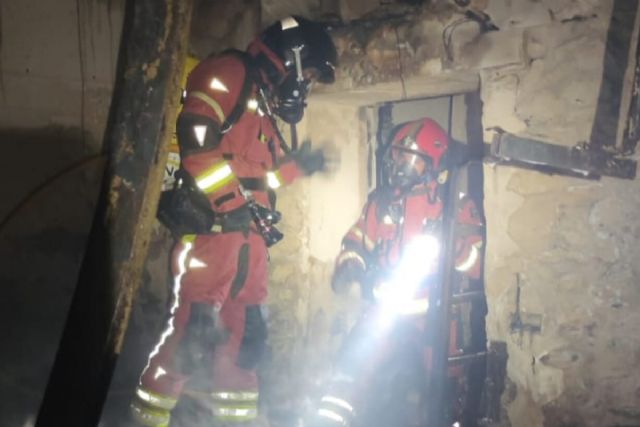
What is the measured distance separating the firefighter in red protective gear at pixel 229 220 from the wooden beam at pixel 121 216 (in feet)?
5.40

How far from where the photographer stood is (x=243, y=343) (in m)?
3.88

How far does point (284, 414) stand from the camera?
466cm

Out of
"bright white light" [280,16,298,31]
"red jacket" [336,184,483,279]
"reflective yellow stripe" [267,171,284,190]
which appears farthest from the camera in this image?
"red jacket" [336,184,483,279]

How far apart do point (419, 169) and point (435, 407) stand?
2175mm

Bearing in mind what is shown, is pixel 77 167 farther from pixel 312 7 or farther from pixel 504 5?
pixel 504 5

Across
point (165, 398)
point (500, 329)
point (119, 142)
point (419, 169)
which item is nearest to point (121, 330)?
point (119, 142)

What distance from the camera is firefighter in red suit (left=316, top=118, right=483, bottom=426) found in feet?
15.0

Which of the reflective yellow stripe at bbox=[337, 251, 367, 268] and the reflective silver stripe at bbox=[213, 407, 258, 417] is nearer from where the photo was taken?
the reflective silver stripe at bbox=[213, 407, 258, 417]

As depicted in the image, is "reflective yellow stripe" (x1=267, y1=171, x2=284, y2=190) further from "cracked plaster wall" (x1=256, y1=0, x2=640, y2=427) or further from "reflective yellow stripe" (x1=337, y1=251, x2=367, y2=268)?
"cracked plaster wall" (x1=256, y1=0, x2=640, y2=427)

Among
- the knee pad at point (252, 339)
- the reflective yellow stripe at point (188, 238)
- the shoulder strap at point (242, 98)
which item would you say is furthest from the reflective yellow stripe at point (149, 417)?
the shoulder strap at point (242, 98)

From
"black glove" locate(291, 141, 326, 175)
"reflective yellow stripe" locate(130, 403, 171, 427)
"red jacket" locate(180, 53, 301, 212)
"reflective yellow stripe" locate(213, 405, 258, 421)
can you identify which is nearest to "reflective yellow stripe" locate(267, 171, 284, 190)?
"red jacket" locate(180, 53, 301, 212)

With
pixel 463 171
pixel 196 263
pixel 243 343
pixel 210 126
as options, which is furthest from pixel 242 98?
pixel 243 343

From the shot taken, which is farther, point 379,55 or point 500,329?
point 379,55

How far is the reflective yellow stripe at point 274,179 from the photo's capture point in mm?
4281
